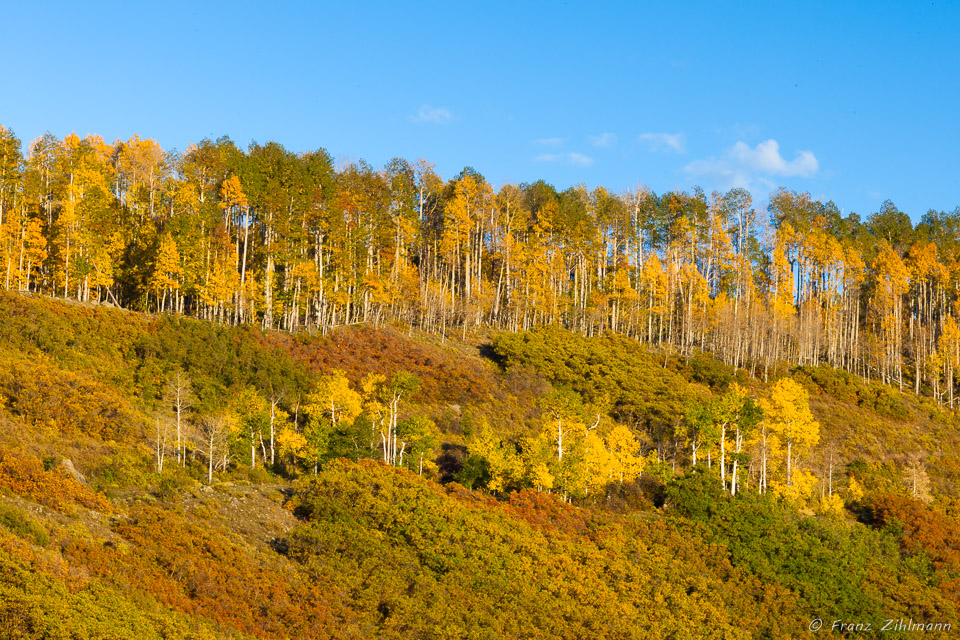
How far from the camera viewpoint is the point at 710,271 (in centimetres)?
7938

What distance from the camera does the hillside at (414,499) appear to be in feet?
74.5

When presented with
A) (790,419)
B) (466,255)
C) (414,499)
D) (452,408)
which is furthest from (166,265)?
(790,419)

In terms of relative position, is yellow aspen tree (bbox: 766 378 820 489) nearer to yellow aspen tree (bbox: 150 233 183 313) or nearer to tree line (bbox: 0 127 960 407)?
tree line (bbox: 0 127 960 407)

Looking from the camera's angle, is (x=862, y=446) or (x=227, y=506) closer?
(x=227, y=506)

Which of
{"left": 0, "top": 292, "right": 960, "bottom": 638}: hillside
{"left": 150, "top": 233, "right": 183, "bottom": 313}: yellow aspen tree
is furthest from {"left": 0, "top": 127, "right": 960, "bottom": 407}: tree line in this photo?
{"left": 0, "top": 292, "right": 960, "bottom": 638}: hillside

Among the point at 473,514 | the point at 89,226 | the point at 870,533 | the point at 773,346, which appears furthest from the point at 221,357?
the point at 773,346

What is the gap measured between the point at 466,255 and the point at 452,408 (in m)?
24.4

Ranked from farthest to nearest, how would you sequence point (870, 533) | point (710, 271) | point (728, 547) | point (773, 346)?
point (710, 271)
point (773, 346)
point (870, 533)
point (728, 547)

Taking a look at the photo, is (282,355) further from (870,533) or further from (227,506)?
(870,533)

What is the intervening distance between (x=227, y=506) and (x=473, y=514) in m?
9.25

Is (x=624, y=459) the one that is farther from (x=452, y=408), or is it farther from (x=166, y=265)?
(x=166, y=265)

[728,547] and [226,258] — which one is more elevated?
[226,258]

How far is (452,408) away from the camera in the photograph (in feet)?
158

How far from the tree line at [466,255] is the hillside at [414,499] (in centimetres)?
686
